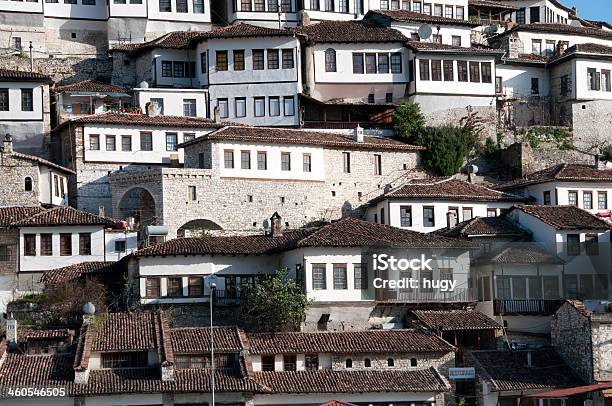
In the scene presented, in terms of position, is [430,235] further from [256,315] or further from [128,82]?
[128,82]

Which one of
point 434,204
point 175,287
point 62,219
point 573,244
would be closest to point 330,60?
point 434,204

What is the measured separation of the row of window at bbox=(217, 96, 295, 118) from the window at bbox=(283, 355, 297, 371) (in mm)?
27186

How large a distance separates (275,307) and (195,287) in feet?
17.4

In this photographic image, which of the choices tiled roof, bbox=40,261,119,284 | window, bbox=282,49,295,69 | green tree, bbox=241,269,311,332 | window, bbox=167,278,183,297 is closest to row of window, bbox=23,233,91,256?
tiled roof, bbox=40,261,119,284

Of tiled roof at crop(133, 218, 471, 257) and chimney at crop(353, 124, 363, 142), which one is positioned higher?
chimney at crop(353, 124, 363, 142)

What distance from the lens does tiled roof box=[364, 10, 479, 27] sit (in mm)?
88500

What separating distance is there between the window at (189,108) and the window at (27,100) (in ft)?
27.7

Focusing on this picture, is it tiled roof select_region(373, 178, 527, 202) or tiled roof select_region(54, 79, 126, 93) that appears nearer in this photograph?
tiled roof select_region(373, 178, 527, 202)

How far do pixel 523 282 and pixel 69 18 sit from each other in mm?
38372

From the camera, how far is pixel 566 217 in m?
67.1

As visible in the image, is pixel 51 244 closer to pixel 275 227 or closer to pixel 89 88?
pixel 275 227

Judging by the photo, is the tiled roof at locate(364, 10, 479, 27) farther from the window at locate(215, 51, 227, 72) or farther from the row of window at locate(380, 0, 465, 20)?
the window at locate(215, 51, 227, 72)

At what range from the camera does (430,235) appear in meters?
65.3

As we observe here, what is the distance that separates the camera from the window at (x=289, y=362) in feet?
183
